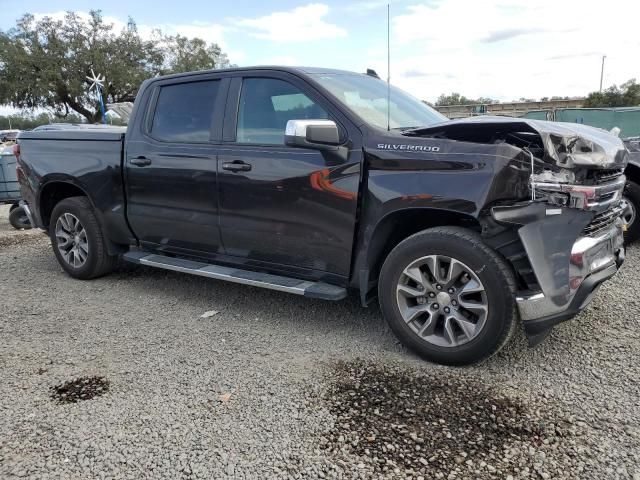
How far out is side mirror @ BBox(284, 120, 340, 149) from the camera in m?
3.35

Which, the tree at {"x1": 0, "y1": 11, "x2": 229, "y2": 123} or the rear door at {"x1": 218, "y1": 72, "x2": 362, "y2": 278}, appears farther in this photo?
the tree at {"x1": 0, "y1": 11, "x2": 229, "y2": 123}

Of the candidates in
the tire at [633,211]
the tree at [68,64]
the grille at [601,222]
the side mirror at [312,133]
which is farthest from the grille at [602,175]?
the tree at [68,64]

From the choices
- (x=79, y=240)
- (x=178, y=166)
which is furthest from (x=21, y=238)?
(x=178, y=166)

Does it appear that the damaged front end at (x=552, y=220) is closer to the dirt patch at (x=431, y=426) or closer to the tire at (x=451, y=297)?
the tire at (x=451, y=297)

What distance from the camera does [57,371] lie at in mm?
3412

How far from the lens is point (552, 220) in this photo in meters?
2.89

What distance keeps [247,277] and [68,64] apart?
1469 inches

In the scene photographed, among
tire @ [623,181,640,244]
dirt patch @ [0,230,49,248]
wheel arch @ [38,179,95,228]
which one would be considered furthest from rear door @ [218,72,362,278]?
dirt patch @ [0,230,49,248]

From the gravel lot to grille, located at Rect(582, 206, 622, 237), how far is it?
0.84 m

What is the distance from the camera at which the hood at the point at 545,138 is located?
296 centimetres

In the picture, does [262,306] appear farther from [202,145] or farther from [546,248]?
[546,248]

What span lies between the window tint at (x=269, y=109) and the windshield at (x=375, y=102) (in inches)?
8.4

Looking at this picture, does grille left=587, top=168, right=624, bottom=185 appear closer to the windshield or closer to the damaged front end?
the damaged front end

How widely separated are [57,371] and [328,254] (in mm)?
1987
